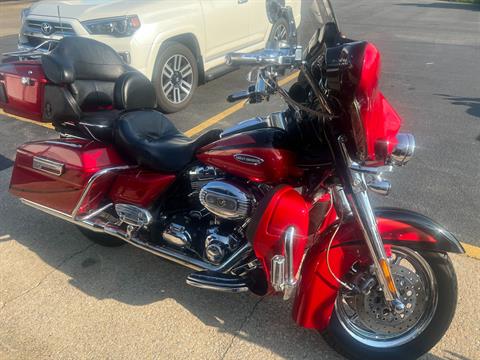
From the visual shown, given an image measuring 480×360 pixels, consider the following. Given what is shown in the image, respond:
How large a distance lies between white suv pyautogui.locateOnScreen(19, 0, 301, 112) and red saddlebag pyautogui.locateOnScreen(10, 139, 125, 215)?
97.4 inches

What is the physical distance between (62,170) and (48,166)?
15cm

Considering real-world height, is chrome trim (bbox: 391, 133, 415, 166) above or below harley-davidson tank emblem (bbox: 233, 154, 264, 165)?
above

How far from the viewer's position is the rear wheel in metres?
3.51

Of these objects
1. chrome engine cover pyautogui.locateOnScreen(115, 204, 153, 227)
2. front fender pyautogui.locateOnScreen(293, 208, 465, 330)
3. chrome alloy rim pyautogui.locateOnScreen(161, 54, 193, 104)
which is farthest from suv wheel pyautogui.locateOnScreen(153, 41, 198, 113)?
front fender pyautogui.locateOnScreen(293, 208, 465, 330)

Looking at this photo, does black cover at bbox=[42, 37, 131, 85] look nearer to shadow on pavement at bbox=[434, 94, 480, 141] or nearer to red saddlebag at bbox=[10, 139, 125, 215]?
red saddlebag at bbox=[10, 139, 125, 215]

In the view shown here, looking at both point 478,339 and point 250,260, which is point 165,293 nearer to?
point 250,260

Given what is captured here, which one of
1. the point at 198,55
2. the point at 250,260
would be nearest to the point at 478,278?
the point at 250,260

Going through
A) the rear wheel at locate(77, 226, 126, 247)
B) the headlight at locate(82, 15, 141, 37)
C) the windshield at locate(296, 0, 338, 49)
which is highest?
the windshield at locate(296, 0, 338, 49)

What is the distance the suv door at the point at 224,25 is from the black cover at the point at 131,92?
335cm

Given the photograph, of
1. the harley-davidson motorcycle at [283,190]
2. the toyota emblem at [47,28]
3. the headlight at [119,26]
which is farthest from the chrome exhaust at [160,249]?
the toyota emblem at [47,28]

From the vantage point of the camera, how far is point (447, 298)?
237cm

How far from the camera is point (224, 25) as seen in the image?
21.5 feet

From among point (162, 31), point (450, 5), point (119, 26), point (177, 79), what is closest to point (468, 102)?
point (177, 79)

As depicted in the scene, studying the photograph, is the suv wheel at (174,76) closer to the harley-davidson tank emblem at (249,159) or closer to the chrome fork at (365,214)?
the harley-davidson tank emblem at (249,159)
